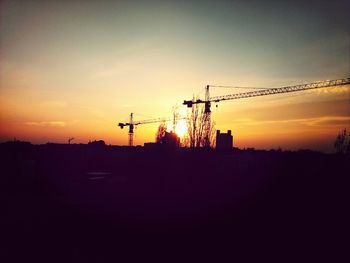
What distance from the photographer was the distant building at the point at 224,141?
1367 inches

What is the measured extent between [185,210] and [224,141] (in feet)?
75.8

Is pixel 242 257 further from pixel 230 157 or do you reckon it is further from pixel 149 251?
pixel 230 157

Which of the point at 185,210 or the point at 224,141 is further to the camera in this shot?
the point at 224,141

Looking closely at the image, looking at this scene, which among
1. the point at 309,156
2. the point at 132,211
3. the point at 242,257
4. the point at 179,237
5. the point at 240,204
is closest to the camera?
the point at 242,257

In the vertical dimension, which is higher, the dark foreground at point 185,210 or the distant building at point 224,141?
the distant building at point 224,141

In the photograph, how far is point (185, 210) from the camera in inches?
561

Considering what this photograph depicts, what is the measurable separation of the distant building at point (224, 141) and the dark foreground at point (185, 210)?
22.6 feet

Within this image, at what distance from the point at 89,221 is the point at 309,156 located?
22309 mm

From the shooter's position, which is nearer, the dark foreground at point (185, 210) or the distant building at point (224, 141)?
the dark foreground at point (185, 210)

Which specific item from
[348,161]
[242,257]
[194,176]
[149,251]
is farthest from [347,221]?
[348,161]

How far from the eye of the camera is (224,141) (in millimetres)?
36188

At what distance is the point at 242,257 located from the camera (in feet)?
27.9

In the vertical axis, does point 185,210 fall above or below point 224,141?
below

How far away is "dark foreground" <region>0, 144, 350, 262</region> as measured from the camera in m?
8.88
